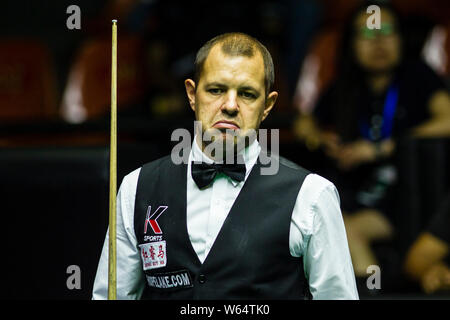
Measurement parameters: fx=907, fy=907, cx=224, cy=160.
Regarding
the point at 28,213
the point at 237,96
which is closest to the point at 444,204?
the point at 28,213

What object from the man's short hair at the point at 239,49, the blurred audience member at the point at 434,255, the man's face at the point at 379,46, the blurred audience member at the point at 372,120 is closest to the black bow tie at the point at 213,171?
the man's short hair at the point at 239,49

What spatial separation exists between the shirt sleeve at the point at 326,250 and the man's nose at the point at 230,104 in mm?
287

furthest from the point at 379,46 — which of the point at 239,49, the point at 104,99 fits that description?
the point at 104,99

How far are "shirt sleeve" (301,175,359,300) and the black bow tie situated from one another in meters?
0.20

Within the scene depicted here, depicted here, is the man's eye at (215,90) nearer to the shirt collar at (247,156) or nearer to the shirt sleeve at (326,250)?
the shirt collar at (247,156)

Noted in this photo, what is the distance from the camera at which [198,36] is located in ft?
17.2

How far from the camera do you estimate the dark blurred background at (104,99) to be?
363cm

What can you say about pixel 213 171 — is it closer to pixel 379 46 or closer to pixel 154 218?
pixel 154 218

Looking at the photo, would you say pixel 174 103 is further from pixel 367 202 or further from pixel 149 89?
pixel 367 202

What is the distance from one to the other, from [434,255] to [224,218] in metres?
2.05

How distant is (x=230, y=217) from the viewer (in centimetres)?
219

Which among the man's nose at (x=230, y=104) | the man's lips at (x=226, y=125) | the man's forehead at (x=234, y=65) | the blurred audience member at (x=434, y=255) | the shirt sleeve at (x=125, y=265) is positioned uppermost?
the man's forehead at (x=234, y=65)

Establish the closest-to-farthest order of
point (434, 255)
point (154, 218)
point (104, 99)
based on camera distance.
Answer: point (154, 218) → point (434, 255) → point (104, 99)
